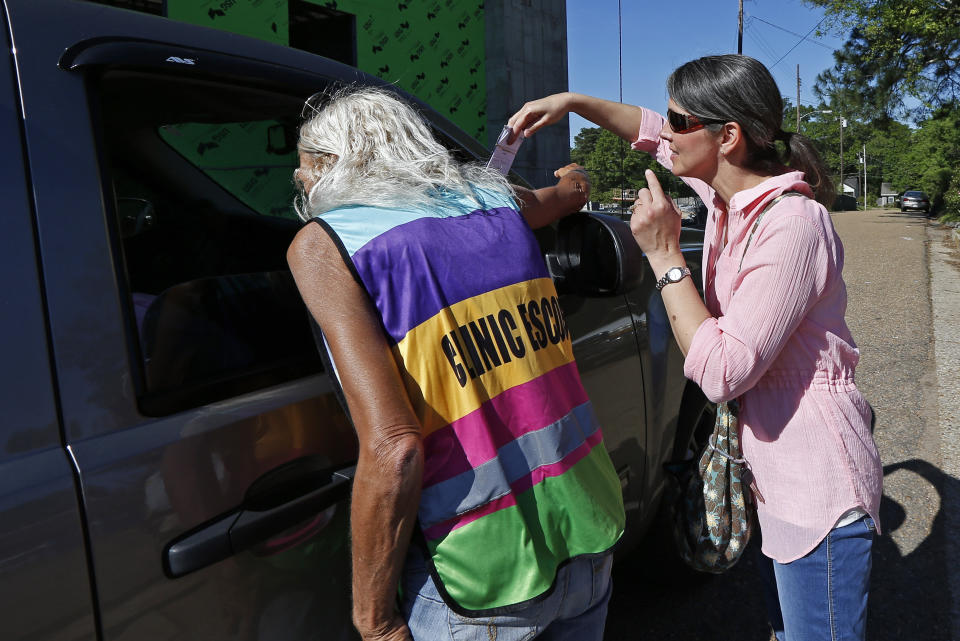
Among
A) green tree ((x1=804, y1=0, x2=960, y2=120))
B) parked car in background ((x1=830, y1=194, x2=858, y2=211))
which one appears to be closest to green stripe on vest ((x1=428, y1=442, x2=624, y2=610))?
green tree ((x1=804, y1=0, x2=960, y2=120))

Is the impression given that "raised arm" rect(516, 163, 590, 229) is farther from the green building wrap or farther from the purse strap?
the green building wrap

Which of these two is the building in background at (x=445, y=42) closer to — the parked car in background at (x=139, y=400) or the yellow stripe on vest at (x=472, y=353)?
A: the parked car in background at (x=139, y=400)

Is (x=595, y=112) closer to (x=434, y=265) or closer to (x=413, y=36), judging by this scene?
(x=434, y=265)

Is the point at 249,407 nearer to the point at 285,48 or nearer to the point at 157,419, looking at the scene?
the point at 157,419

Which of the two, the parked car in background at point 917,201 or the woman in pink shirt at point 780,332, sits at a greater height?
the parked car in background at point 917,201

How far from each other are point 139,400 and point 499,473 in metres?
0.58

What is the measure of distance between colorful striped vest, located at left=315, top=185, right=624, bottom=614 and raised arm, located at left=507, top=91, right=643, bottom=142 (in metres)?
0.80

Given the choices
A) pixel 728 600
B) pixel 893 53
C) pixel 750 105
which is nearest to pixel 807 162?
pixel 750 105

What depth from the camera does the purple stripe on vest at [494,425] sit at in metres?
1.13

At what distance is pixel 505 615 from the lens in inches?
46.4

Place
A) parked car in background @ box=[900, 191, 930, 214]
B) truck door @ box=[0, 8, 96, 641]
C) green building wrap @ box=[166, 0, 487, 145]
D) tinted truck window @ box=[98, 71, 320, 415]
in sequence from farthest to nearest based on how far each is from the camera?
parked car in background @ box=[900, 191, 930, 214]
green building wrap @ box=[166, 0, 487, 145]
tinted truck window @ box=[98, 71, 320, 415]
truck door @ box=[0, 8, 96, 641]

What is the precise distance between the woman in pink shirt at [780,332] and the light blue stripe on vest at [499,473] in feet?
1.22

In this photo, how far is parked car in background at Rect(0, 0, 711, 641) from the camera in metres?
1.00

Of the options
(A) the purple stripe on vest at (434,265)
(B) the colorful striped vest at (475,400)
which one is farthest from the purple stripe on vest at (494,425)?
(A) the purple stripe on vest at (434,265)
